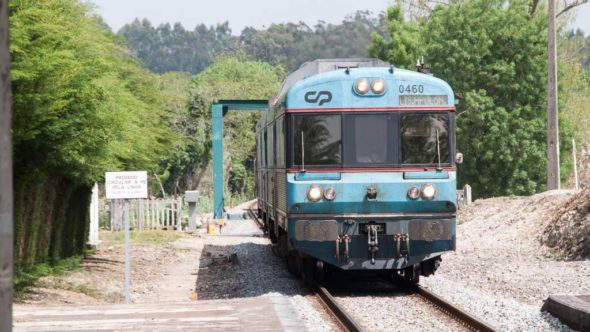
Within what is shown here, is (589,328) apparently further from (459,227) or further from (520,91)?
(520,91)

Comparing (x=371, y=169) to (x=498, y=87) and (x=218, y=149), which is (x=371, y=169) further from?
(x=498, y=87)

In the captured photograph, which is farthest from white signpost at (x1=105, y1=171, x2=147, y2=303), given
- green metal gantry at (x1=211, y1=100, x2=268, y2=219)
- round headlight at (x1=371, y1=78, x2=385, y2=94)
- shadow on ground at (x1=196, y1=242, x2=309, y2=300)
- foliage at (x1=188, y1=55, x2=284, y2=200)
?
foliage at (x1=188, y1=55, x2=284, y2=200)

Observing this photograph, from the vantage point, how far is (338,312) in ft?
33.0

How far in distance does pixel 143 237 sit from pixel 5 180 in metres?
22.8

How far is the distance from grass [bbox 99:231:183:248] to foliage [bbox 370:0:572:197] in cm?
1482

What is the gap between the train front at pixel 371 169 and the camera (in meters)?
11.5

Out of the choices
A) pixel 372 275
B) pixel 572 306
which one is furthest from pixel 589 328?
pixel 372 275

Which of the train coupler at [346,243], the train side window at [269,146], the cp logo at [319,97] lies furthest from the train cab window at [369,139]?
the train side window at [269,146]

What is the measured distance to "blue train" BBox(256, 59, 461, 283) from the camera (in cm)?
1151

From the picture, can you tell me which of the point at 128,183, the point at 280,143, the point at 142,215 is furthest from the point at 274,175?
the point at 142,215

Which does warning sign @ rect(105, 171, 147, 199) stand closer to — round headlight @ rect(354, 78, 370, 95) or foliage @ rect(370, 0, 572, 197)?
round headlight @ rect(354, 78, 370, 95)

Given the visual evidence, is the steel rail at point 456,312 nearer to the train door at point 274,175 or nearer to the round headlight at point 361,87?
the round headlight at point 361,87

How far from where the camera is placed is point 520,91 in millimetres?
34469

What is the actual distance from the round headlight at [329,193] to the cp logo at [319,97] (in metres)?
1.34
